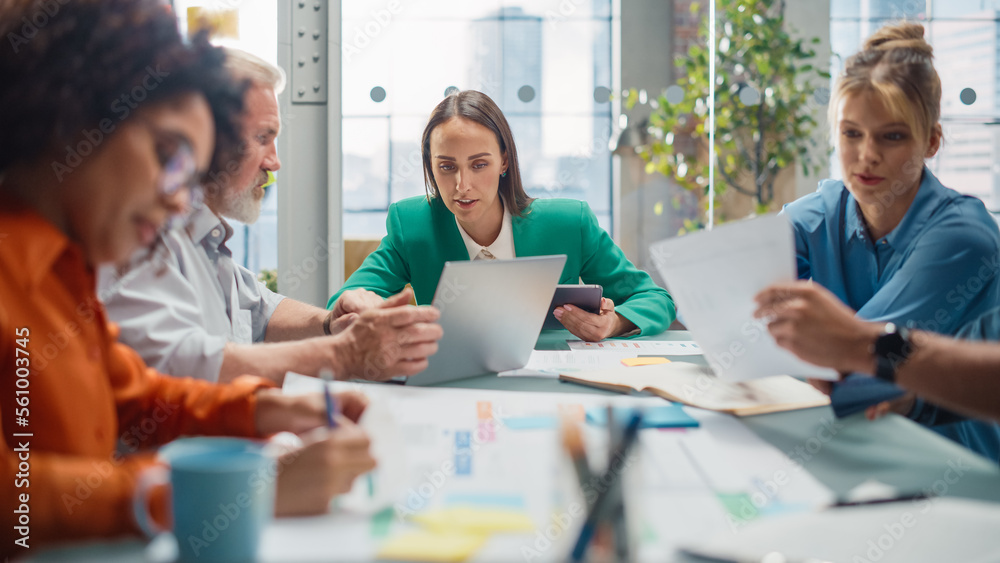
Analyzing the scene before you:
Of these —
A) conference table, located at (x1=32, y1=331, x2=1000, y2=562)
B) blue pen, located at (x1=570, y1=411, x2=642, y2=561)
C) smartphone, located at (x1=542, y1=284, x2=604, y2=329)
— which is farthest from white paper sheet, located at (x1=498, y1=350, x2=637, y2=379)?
blue pen, located at (x1=570, y1=411, x2=642, y2=561)

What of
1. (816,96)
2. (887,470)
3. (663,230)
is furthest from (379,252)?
(816,96)

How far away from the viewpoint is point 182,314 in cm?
133

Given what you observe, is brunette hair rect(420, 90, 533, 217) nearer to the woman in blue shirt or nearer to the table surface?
the woman in blue shirt

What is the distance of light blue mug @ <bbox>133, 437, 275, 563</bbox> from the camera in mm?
565

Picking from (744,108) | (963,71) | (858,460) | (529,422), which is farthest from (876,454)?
(963,71)

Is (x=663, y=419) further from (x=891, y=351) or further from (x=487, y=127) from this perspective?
(x=487, y=127)

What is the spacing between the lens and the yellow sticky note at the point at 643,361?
1493mm

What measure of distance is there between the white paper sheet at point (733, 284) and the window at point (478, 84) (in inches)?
93.1

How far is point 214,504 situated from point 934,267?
1.51m

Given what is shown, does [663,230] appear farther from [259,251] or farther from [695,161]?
[259,251]

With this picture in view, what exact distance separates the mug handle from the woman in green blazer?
1.47 m

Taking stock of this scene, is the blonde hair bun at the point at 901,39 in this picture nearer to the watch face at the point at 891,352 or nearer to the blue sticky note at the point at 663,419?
the watch face at the point at 891,352

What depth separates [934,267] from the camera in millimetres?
1488

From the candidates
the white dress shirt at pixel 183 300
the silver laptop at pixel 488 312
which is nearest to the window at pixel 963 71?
the silver laptop at pixel 488 312
